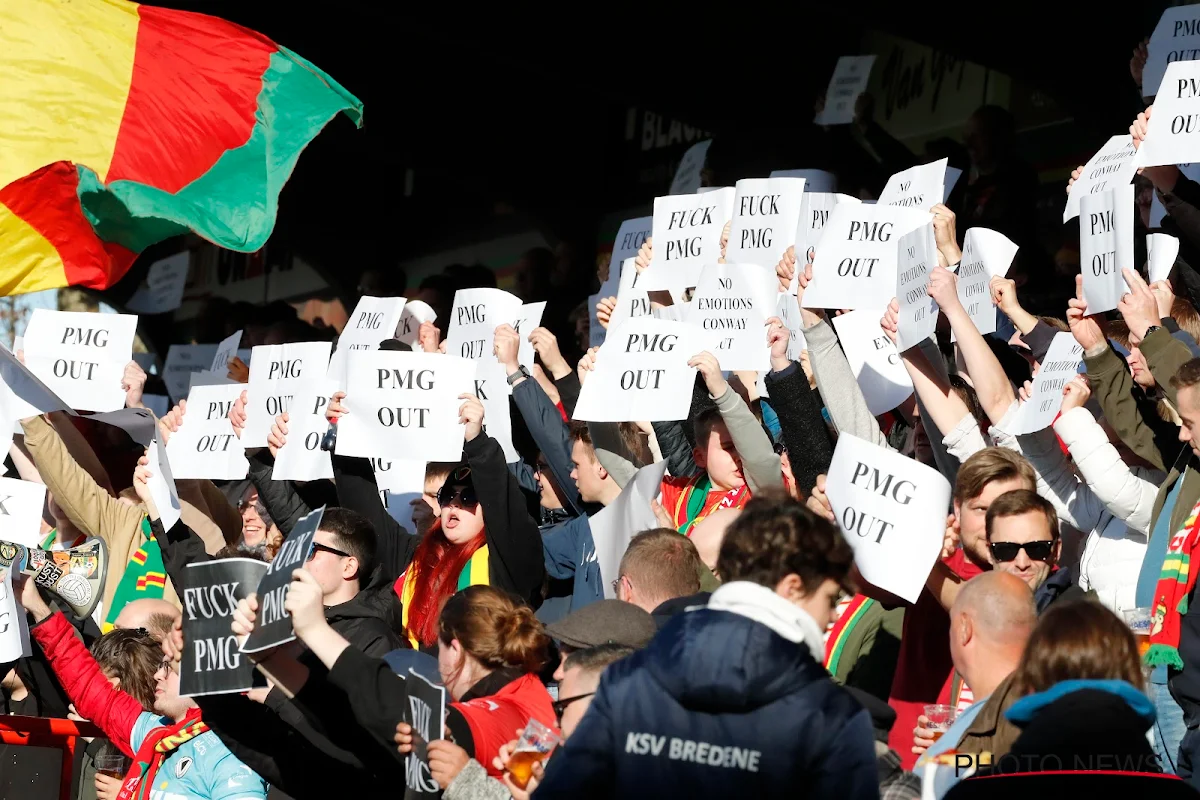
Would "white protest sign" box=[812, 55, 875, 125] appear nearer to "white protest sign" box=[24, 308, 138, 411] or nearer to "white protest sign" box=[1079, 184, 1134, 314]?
"white protest sign" box=[1079, 184, 1134, 314]

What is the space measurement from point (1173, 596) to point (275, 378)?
12.7ft

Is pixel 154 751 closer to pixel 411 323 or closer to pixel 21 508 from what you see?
pixel 21 508

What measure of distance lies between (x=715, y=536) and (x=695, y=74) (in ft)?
20.0

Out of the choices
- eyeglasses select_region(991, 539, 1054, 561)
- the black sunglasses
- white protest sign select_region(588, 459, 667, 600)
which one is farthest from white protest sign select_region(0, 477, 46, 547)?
eyeglasses select_region(991, 539, 1054, 561)

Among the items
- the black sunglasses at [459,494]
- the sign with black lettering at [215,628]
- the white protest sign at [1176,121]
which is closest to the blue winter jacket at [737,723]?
the sign with black lettering at [215,628]

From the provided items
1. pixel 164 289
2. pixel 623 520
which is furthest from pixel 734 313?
pixel 164 289

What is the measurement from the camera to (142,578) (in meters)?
7.52

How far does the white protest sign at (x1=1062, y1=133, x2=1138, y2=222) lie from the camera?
589cm

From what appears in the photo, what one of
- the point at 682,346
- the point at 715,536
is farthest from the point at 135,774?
the point at 682,346

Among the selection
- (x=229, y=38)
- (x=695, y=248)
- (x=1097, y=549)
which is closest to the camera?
(x=1097, y=549)

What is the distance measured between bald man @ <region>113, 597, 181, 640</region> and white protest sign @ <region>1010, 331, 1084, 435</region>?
10.2ft

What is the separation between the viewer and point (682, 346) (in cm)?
614

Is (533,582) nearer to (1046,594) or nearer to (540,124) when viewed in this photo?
(1046,594)

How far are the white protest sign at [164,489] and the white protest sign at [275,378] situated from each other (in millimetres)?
340
